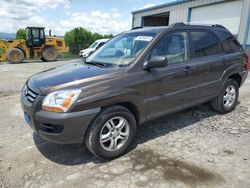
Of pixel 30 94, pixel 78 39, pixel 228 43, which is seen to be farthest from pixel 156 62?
pixel 78 39

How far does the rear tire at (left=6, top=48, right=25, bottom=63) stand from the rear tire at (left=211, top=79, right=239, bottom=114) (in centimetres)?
1584

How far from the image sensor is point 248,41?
12.3 meters

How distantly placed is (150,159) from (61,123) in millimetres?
1343

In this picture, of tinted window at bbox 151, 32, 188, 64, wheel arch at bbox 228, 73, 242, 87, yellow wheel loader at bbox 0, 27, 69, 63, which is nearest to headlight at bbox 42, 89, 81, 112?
tinted window at bbox 151, 32, 188, 64

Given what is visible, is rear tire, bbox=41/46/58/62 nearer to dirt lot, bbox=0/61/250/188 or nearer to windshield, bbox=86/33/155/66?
dirt lot, bbox=0/61/250/188

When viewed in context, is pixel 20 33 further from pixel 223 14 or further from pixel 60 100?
pixel 60 100

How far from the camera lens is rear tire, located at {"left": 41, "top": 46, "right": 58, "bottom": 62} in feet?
60.4

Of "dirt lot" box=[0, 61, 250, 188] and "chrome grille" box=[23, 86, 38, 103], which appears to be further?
"chrome grille" box=[23, 86, 38, 103]

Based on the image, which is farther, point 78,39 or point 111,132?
point 78,39

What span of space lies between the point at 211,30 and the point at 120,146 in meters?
2.98

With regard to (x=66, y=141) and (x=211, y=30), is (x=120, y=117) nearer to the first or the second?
(x=66, y=141)

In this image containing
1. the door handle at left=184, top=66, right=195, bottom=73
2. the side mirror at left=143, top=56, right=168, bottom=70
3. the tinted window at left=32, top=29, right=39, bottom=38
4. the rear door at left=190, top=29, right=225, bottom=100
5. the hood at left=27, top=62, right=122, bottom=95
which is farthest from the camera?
the tinted window at left=32, top=29, right=39, bottom=38

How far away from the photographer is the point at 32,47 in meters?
18.1

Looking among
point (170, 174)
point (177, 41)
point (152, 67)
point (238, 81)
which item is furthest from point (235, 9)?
point (170, 174)
